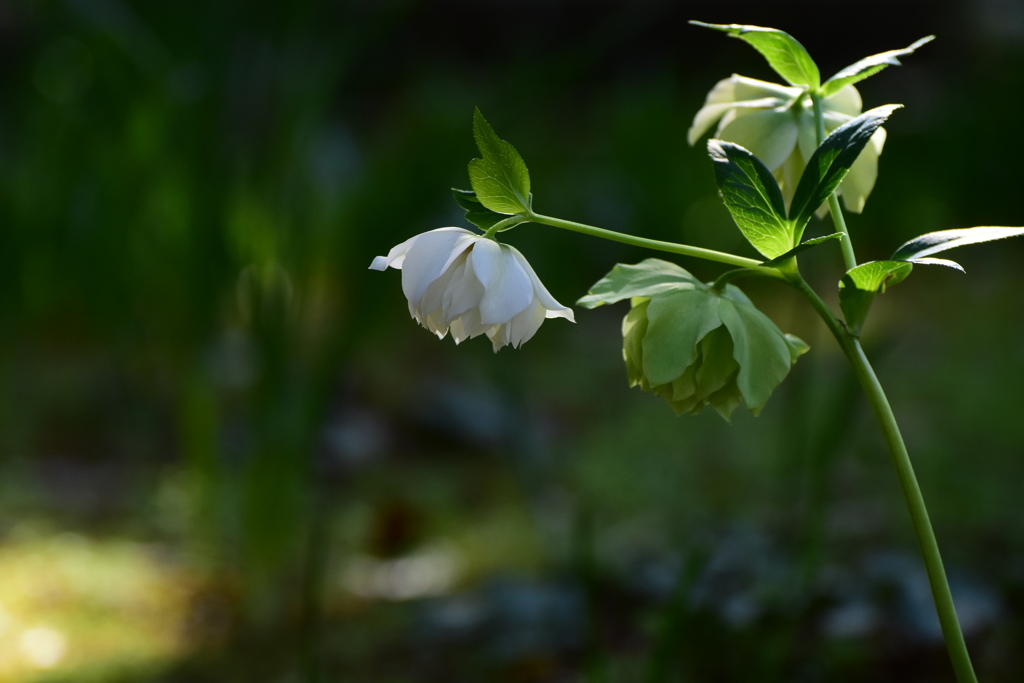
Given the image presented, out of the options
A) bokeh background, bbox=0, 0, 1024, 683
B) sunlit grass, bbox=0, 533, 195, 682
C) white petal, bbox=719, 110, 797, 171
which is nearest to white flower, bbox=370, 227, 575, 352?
white petal, bbox=719, 110, 797, 171

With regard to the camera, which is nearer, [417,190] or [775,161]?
[775,161]

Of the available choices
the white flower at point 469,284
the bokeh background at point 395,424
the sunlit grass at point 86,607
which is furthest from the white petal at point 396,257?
the sunlit grass at point 86,607

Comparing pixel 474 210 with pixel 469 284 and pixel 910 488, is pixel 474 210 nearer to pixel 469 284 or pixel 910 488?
pixel 469 284

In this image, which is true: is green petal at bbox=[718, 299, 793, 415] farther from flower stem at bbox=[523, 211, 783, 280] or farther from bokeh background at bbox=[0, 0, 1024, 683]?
bokeh background at bbox=[0, 0, 1024, 683]

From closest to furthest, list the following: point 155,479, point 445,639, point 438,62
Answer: point 445,639 → point 155,479 → point 438,62

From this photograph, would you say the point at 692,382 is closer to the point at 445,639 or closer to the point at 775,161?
the point at 775,161

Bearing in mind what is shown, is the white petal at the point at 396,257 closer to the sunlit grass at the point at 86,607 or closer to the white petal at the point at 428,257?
the white petal at the point at 428,257

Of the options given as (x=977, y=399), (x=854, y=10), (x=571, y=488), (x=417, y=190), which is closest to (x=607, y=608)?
(x=571, y=488)

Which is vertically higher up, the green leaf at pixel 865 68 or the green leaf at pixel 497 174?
the green leaf at pixel 865 68
